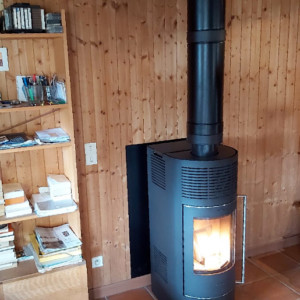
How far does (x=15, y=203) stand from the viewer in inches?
96.8

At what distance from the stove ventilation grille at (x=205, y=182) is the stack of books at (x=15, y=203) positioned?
940 mm

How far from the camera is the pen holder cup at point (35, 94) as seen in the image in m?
2.41

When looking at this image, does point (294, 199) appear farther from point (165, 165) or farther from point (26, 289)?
point (26, 289)

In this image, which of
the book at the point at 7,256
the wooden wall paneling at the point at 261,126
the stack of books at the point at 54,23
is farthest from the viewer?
the wooden wall paneling at the point at 261,126

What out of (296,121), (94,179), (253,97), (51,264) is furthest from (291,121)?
(51,264)

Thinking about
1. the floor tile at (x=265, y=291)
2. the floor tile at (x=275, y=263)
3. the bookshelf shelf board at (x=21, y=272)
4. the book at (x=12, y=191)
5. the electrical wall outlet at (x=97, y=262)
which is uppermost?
the book at (x=12, y=191)

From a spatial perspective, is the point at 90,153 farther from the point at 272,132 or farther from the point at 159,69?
the point at 272,132

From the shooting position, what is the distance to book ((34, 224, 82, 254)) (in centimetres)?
251

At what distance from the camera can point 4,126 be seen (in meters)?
2.55

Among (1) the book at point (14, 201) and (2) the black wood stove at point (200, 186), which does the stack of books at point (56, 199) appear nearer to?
(1) the book at point (14, 201)

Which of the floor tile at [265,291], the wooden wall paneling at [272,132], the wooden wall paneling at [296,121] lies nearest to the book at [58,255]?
the floor tile at [265,291]

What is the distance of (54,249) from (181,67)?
150cm

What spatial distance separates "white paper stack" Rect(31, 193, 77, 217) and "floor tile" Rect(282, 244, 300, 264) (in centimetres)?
207

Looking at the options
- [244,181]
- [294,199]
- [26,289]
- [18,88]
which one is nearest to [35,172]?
[18,88]
